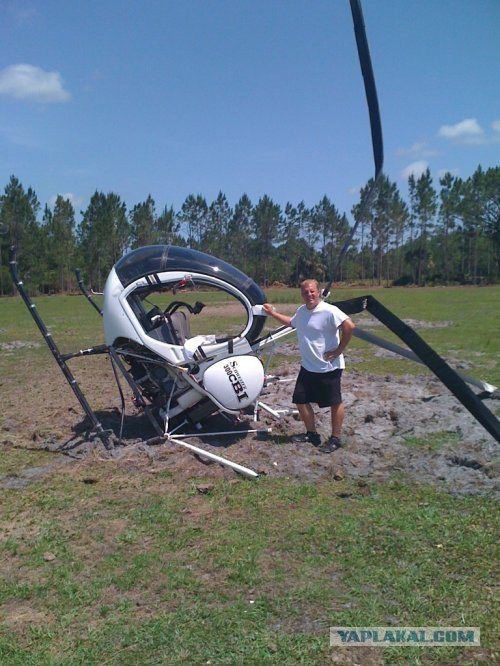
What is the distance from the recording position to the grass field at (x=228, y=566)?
3.76 metres

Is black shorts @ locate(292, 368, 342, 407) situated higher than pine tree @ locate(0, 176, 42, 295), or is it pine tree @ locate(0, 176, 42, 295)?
pine tree @ locate(0, 176, 42, 295)

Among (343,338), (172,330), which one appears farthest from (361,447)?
(172,330)

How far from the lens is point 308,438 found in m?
7.45

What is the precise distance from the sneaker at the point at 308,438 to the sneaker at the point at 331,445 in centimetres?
16

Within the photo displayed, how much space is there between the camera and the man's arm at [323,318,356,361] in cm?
697

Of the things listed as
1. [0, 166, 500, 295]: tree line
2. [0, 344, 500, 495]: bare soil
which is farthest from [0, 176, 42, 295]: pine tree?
[0, 344, 500, 495]: bare soil

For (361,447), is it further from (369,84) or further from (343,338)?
(369,84)

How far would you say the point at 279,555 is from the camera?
15.8ft

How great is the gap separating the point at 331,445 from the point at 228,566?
2.74m

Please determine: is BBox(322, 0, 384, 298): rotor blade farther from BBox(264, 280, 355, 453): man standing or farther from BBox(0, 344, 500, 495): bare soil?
BBox(0, 344, 500, 495): bare soil

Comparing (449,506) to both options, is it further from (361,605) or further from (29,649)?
(29,649)

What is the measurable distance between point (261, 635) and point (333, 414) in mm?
3673

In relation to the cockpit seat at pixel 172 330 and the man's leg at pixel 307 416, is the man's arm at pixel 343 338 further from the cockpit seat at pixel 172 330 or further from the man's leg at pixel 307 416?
the cockpit seat at pixel 172 330

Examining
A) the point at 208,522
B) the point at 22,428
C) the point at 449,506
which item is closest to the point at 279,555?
the point at 208,522
